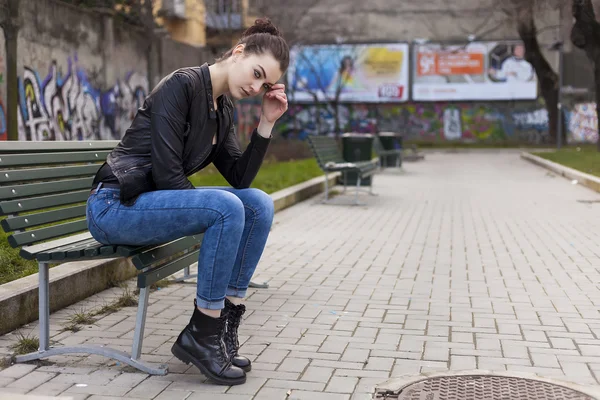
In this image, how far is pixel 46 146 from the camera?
4.50 metres

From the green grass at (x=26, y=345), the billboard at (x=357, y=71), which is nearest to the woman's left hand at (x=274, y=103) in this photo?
the green grass at (x=26, y=345)

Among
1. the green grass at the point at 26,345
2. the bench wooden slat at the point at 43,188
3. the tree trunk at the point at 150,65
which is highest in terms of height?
the tree trunk at the point at 150,65

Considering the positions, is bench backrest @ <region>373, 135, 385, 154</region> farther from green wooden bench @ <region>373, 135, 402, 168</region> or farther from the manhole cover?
the manhole cover

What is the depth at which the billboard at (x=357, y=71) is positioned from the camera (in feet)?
153

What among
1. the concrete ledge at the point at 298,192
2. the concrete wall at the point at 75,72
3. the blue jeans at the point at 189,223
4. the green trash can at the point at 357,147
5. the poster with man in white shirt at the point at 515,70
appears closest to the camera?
the blue jeans at the point at 189,223

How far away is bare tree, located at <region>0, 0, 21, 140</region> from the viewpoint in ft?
50.7

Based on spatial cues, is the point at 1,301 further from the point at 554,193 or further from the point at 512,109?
the point at 512,109

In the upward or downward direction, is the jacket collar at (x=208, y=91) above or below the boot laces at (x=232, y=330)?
above

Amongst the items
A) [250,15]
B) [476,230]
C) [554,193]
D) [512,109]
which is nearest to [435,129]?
[512,109]

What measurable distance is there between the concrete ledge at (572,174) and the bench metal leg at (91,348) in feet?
40.0

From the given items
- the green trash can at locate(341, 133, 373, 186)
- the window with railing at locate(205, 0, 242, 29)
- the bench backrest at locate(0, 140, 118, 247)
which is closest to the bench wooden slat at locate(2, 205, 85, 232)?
the bench backrest at locate(0, 140, 118, 247)

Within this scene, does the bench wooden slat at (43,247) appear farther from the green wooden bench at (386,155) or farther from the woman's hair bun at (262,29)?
the green wooden bench at (386,155)

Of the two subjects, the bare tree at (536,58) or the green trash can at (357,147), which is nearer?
the green trash can at (357,147)

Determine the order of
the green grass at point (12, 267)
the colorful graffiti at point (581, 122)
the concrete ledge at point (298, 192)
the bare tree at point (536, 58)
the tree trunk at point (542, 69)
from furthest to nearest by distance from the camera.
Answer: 1. the colorful graffiti at point (581, 122)
2. the tree trunk at point (542, 69)
3. the bare tree at point (536, 58)
4. the concrete ledge at point (298, 192)
5. the green grass at point (12, 267)
